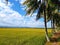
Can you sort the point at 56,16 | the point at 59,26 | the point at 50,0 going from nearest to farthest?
the point at 50,0 < the point at 56,16 < the point at 59,26

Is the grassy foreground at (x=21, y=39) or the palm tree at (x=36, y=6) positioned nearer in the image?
the grassy foreground at (x=21, y=39)

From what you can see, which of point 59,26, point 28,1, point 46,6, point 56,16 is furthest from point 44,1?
point 59,26

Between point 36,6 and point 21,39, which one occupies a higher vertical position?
point 36,6

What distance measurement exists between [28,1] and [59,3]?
4.76 m

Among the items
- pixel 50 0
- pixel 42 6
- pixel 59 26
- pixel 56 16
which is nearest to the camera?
pixel 50 0

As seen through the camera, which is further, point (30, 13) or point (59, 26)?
point (59, 26)

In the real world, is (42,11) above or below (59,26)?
above

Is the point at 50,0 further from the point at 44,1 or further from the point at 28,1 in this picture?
the point at 28,1

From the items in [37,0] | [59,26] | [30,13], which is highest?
[37,0]

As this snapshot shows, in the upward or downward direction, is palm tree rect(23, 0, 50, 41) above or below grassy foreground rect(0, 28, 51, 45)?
above

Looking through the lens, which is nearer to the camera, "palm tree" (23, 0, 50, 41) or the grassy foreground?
the grassy foreground

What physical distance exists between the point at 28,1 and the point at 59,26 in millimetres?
28187

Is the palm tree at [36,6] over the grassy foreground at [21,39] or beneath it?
over

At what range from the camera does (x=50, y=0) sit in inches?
1079
